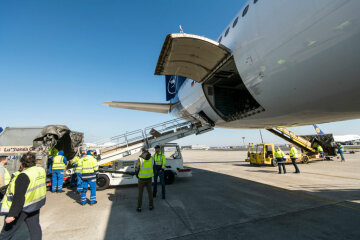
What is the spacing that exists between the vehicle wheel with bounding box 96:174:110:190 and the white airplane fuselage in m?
6.39

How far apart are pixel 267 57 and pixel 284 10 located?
2.58 feet

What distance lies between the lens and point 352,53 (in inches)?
95.5

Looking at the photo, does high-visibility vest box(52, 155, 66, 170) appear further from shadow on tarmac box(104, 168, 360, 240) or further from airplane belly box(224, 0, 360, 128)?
airplane belly box(224, 0, 360, 128)

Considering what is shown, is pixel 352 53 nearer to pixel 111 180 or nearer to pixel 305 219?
pixel 305 219

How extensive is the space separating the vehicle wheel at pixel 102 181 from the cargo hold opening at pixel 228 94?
5.21m

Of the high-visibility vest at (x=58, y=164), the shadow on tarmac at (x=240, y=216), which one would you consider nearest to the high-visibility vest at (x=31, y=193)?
the shadow on tarmac at (x=240, y=216)

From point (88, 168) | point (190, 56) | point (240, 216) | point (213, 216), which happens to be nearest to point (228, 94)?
point (190, 56)

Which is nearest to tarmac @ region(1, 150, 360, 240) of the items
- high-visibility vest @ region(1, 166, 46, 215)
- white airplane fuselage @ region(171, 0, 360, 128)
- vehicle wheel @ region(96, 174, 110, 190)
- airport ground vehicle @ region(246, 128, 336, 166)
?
vehicle wheel @ region(96, 174, 110, 190)

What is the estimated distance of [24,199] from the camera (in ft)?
8.21

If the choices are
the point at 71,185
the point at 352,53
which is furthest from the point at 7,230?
the point at 71,185

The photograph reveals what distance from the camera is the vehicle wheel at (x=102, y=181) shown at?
7.27 m

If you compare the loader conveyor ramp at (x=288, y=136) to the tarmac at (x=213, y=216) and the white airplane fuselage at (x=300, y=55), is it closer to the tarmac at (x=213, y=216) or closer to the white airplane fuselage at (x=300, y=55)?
the tarmac at (x=213, y=216)

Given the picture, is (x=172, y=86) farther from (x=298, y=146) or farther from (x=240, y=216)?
(x=298, y=146)

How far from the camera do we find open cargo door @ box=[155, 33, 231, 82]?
4004 mm
